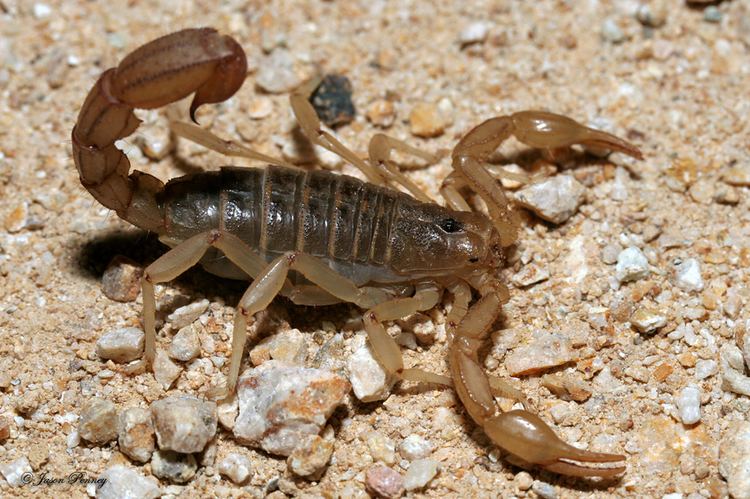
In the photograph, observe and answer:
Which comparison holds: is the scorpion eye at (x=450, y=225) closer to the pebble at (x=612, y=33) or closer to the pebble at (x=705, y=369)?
the pebble at (x=705, y=369)

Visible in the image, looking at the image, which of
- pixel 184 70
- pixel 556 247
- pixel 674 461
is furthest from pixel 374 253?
pixel 674 461

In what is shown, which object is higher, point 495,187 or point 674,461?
point 495,187

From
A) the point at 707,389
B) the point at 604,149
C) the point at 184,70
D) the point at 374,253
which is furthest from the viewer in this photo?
the point at 604,149

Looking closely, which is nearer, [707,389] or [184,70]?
[184,70]

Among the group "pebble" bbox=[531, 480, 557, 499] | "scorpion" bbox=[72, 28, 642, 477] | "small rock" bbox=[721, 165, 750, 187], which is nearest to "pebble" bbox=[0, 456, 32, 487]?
"scorpion" bbox=[72, 28, 642, 477]

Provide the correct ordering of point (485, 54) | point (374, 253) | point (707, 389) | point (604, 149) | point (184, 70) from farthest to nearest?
point (485, 54) < point (604, 149) < point (374, 253) < point (707, 389) < point (184, 70)

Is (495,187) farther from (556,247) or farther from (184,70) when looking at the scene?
(184,70)

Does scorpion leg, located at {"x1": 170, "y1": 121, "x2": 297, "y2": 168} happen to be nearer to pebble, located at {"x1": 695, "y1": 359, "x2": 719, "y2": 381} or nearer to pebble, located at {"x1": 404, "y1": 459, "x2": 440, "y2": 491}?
pebble, located at {"x1": 404, "y1": 459, "x2": 440, "y2": 491}

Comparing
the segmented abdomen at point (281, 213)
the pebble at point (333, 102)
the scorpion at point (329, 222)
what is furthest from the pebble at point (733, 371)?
the pebble at point (333, 102)

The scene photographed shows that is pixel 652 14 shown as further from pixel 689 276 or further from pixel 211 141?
pixel 211 141
